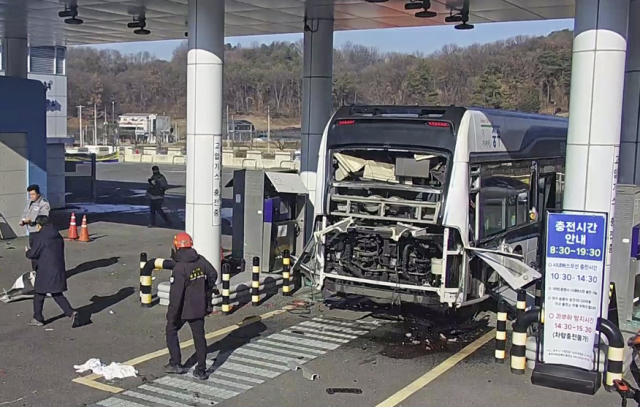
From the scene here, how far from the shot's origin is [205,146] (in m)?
12.1

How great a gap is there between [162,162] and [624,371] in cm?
5556

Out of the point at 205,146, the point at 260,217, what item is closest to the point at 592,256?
the point at 205,146

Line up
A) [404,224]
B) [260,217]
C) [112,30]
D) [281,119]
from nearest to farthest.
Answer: [404,224] → [260,217] → [112,30] → [281,119]

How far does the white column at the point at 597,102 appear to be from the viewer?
30.5 feet

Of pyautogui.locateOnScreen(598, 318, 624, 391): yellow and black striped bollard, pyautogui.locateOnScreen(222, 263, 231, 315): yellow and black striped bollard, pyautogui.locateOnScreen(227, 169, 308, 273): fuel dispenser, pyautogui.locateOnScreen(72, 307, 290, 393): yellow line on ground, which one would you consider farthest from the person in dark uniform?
pyautogui.locateOnScreen(227, 169, 308, 273): fuel dispenser

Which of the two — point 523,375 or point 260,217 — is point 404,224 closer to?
point 523,375

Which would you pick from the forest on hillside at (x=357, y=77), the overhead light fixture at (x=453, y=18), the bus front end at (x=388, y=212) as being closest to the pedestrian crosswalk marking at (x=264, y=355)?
the bus front end at (x=388, y=212)

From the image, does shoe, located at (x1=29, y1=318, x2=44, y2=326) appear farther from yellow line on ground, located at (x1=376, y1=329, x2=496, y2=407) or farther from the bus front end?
yellow line on ground, located at (x1=376, y1=329, x2=496, y2=407)

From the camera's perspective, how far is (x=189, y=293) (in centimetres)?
838

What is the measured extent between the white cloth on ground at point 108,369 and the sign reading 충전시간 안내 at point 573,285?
5.07m

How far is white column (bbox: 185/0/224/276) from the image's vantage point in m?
11.9

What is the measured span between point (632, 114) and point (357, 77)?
81841 mm

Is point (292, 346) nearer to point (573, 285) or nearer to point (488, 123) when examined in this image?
point (573, 285)

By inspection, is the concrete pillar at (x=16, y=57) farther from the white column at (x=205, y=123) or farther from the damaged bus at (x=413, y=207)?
the damaged bus at (x=413, y=207)
